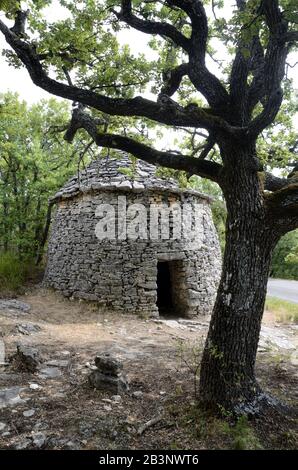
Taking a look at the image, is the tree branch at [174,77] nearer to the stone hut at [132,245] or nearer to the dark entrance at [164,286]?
the stone hut at [132,245]

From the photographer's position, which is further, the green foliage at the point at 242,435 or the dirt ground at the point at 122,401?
the dirt ground at the point at 122,401

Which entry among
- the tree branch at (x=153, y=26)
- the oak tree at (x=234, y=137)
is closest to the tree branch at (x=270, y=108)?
the oak tree at (x=234, y=137)

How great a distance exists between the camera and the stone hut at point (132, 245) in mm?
8297

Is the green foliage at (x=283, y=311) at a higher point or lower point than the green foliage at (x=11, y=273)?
lower

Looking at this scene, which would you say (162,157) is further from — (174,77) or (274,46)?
(274,46)

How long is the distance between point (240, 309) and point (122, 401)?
1.58m

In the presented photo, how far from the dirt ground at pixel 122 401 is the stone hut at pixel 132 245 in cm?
202

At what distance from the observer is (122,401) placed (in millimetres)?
3352

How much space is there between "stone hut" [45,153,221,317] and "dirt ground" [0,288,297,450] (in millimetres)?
2022

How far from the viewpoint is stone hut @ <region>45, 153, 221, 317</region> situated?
8.30m

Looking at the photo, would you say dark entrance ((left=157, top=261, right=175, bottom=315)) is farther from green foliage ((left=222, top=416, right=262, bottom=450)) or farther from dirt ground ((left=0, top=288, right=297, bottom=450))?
green foliage ((left=222, top=416, right=262, bottom=450))
